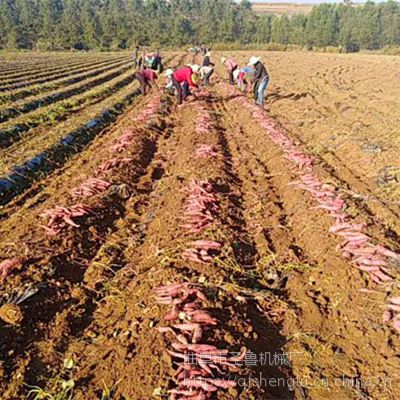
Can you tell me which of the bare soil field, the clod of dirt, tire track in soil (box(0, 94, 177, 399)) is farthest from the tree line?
the clod of dirt

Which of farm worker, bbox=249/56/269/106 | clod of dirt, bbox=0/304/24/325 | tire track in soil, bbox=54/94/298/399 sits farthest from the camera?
farm worker, bbox=249/56/269/106

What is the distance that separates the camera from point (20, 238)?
5.69m

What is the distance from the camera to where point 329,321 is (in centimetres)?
434

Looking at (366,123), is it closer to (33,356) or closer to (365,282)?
(365,282)

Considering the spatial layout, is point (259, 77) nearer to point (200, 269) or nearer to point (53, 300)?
point (200, 269)

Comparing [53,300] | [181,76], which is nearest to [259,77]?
[181,76]

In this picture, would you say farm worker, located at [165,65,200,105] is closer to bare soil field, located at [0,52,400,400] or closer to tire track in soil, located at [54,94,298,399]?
bare soil field, located at [0,52,400,400]

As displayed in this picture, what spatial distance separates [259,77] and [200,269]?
10.9 m

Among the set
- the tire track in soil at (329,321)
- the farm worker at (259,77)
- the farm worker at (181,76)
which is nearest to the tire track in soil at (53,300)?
the tire track in soil at (329,321)

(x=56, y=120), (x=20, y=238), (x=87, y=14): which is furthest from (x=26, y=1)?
(x=20, y=238)

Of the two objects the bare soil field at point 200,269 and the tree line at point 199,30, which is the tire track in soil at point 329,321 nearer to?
the bare soil field at point 200,269

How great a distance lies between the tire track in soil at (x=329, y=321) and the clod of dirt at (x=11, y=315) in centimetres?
270

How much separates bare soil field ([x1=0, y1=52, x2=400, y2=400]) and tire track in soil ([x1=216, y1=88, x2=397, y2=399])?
0.02 m

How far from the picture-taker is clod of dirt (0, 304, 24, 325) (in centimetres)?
420
